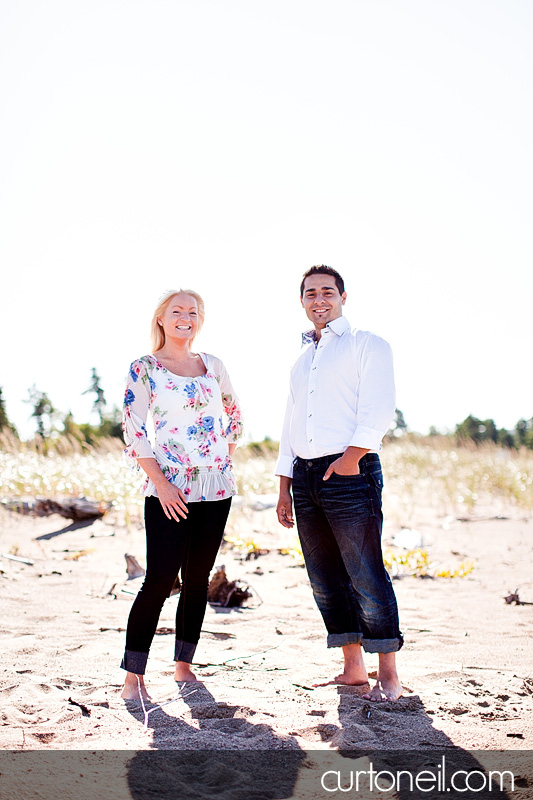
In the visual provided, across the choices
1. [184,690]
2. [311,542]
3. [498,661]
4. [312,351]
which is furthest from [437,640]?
[312,351]

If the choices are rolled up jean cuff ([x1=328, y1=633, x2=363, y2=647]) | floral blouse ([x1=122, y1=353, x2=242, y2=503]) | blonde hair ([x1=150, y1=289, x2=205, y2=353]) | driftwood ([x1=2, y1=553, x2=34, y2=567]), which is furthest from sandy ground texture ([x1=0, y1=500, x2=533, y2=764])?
blonde hair ([x1=150, y1=289, x2=205, y2=353])

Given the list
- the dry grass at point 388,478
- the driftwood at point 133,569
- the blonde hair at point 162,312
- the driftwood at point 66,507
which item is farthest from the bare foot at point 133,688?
the driftwood at point 66,507

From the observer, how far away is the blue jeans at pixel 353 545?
3.13 m

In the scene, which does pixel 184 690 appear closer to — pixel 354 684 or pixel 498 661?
pixel 354 684

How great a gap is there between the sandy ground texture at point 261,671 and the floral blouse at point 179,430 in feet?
3.28

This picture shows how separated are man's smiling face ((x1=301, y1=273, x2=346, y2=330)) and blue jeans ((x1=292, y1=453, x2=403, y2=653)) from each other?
0.74m

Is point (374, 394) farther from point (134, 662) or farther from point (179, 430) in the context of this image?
point (134, 662)

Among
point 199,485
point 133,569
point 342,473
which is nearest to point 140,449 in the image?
point 199,485

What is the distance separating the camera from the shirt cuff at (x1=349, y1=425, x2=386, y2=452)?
3.10m

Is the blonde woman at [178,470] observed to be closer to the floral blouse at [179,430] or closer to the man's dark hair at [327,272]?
the floral blouse at [179,430]

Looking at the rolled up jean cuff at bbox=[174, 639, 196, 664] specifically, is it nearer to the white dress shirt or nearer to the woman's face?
the white dress shirt

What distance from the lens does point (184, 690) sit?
128 inches

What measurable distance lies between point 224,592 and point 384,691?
223 centimetres

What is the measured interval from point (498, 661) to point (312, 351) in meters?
2.09
